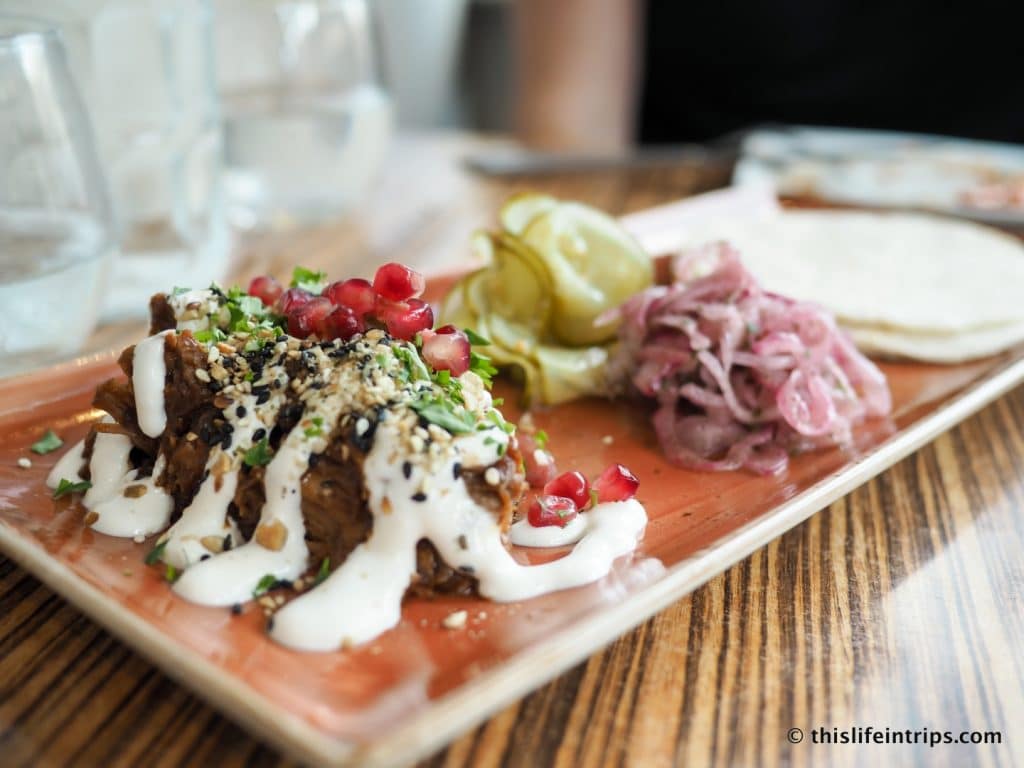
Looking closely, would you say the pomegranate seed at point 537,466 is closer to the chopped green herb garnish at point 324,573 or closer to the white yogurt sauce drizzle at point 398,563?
the white yogurt sauce drizzle at point 398,563

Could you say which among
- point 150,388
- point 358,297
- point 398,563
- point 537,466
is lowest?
point 537,466

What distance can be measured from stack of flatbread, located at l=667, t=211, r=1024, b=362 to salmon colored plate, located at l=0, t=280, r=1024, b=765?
460 mm

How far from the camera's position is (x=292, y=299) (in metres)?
1.89

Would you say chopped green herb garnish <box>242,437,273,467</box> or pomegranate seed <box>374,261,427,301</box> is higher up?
pomegranate seed <box>374,261,427,301</box>

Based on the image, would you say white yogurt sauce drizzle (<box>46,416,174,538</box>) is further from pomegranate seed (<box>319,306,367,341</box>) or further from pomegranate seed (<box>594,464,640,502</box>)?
pomegranate seed (<box>594,464,640,502</box>)

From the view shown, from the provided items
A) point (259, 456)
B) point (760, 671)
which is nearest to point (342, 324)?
point (259, 456)

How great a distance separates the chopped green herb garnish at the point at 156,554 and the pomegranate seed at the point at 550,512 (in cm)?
61

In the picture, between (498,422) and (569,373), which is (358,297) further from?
(569,373)

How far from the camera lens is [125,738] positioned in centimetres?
137

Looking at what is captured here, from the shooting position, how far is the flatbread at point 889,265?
2734mm

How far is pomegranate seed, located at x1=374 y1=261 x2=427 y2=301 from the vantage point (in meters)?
1.82

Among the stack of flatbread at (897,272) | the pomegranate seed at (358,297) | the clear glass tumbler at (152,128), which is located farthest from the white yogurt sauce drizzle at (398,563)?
the clear glass tumbler at (152,128)

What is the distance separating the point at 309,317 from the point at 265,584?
1.71 ft

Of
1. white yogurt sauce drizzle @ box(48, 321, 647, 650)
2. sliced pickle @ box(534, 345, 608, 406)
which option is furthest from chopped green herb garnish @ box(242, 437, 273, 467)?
sliced pickle @ box(534, 345, 608, 406)
